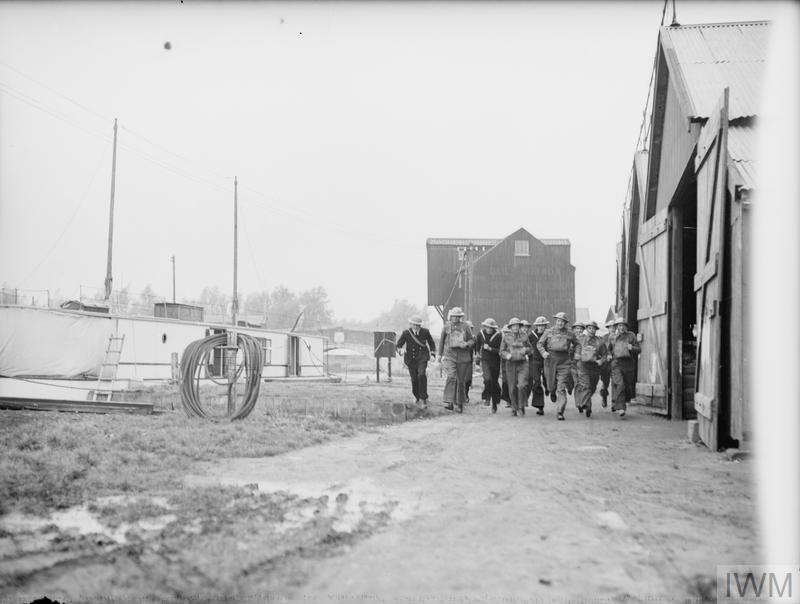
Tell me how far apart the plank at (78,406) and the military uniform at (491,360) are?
21.9ft

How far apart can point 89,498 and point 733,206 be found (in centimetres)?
656

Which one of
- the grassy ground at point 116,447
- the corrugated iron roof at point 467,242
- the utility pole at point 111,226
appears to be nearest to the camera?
the grassy ground at point 116,447

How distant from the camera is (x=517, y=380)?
1366 cm

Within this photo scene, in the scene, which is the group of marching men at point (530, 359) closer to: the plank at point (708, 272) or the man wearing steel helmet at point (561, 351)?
the man wearing steel helmet at point (561, 351)

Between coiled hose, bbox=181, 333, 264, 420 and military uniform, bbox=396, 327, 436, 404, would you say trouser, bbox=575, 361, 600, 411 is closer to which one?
military uniform, bbox=396, 327, 436, 404

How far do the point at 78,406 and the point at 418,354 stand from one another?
6.48 metres

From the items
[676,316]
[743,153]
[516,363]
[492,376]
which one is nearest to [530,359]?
[516,363]

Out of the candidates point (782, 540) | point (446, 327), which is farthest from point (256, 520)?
point (446, 327)

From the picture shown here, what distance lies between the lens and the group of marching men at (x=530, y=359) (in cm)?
1327

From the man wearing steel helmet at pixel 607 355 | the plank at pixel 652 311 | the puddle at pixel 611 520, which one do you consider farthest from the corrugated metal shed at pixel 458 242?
the puddle at pixel 611 520

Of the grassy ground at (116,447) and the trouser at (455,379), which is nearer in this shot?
the grassy ground at (116,447)

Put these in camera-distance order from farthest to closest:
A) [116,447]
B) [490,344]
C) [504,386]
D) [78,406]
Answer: [504,386] < [490,344] < [78,406] < [116,447]

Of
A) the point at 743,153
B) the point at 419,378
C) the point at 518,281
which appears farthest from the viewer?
the point at 518,281

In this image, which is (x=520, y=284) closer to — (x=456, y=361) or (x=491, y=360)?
(x=491, y=360)
